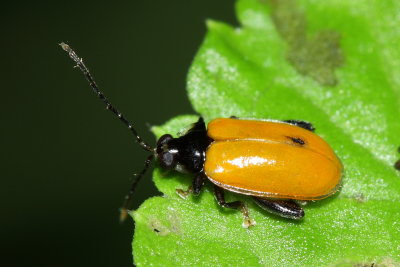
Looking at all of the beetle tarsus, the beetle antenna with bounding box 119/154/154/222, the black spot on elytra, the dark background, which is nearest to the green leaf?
the beetle tarsus

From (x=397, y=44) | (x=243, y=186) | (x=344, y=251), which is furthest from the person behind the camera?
(x=397, y=44)

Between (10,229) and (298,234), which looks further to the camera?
(10,229)

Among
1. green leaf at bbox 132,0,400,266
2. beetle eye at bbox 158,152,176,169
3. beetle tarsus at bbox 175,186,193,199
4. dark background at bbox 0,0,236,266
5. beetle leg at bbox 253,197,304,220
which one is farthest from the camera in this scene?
dark background at bbox 0,0,236,266

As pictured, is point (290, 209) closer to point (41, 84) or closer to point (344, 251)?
point (344, 251)

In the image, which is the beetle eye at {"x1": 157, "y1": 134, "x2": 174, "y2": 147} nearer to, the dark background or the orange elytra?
the orange elytra

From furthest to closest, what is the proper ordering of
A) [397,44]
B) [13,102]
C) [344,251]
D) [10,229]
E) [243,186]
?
[13,102] → [10,229] → [397,44] → [243,186] → [344,251]


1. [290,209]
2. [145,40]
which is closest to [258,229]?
[290,209]

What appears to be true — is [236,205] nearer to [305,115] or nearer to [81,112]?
[305,115]

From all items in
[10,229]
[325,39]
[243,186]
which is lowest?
[10,229]

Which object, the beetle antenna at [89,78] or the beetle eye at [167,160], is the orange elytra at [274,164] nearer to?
the beetle eye at [167,160]
